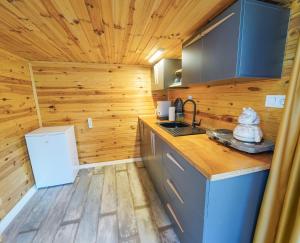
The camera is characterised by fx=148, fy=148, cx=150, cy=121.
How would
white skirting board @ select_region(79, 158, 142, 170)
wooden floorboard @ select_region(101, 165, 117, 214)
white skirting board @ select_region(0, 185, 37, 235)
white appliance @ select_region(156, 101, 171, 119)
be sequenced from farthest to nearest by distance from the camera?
white skirting board @ select_region(79, 158, 142, 170) < white appliance @ select_region(156, 101, 171, 119) < wooden floorboard @ select_region(101, 165, 117, 214) < white skirting board @ select_region(0, 185, 37, 235)

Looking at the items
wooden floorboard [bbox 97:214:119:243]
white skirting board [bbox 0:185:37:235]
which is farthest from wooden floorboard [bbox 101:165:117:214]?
white skirting board [bbox 0:185:37:235]

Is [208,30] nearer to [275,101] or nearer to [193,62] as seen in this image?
[193,62]

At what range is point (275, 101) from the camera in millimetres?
1098

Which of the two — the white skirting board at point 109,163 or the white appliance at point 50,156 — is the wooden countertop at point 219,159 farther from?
the white skirting board at point 109,163

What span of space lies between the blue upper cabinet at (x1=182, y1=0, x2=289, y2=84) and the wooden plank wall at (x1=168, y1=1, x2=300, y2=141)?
46 millimetres

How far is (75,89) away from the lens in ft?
8.82

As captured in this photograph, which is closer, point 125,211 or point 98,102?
point 125,211

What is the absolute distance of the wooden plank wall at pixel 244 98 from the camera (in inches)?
40.1

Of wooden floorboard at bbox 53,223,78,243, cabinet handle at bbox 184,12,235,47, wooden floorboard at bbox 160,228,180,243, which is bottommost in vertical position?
wooden floorboard at bbox 53,223,78,243

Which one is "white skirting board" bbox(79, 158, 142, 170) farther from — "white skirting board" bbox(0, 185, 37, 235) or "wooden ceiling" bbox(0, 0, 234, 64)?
"wooden ceiling" bbox(0, 0, 234, 64)

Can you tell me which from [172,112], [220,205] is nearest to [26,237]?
[220,205]

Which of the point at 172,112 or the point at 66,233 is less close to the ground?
the point at 172,112

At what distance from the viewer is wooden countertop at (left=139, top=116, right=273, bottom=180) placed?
0.85 meters

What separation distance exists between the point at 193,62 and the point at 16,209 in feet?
8.69
